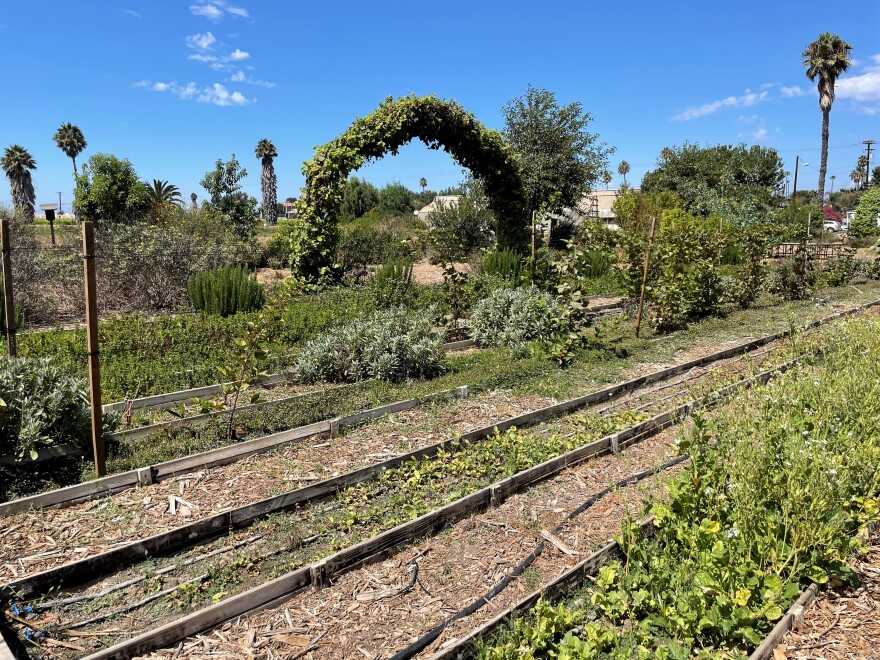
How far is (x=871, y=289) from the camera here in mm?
14266

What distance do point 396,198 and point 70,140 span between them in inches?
A: 982

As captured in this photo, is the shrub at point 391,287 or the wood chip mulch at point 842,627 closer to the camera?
the wood chip mulch at point 842,627

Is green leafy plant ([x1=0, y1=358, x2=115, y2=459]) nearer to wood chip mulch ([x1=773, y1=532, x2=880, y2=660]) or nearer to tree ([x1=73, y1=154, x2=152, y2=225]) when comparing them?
wood chip mulch ([x1=773, y1=532, x2=880, y2=660])

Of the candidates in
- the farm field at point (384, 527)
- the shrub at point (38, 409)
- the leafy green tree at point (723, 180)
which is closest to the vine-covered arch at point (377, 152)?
the shrub at point (38, 409)

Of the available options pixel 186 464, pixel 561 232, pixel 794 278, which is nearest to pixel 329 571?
pixel 186 464

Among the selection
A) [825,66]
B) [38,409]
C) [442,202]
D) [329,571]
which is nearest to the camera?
[329,571]

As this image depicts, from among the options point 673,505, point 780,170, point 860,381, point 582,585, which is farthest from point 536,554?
point 780,170

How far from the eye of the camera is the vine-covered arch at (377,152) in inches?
427

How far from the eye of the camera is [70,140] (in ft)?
148

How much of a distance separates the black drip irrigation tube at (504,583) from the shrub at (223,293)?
665cm

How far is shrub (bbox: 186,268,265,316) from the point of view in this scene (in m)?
8.92

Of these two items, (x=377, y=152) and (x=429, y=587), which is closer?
(x=429, y=587)

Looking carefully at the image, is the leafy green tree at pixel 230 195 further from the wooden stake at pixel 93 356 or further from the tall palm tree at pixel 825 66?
the tall palm tree at pixel 825 66

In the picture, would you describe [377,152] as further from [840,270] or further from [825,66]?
[825,66]
